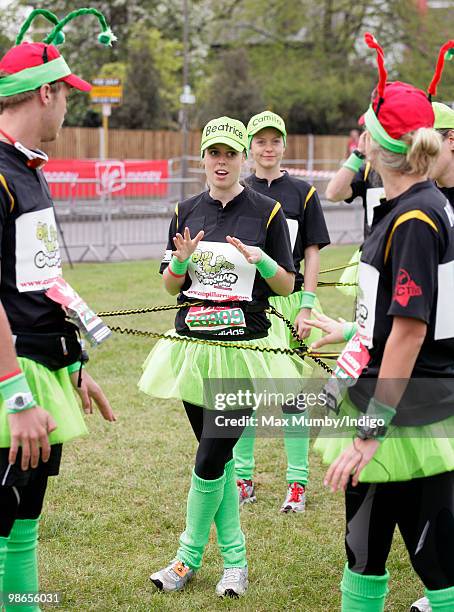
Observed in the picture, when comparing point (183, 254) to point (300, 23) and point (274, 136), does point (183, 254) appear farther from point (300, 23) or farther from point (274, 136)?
point (300, 23)

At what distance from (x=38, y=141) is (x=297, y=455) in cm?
311

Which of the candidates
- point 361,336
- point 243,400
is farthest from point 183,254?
point 361,336

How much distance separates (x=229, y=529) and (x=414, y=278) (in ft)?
7.07

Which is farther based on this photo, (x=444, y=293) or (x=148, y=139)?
(x=148, y=139)

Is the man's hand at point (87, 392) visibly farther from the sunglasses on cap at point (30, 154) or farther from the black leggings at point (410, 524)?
the black leggings at point (410, 524)

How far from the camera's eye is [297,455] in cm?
568

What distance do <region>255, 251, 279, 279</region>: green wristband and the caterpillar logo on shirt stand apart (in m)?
1.42

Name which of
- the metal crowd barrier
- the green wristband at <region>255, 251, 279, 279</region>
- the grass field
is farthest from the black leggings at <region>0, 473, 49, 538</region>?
the metal crowd barrier

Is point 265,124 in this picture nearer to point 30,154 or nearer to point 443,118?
point 443,118

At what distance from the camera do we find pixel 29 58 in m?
3.21

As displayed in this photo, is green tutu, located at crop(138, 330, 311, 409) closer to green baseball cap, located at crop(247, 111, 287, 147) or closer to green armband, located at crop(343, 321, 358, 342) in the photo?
green armband, located at crop(343, 321, 358, 342)

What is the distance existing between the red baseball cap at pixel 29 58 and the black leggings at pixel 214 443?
1760mm

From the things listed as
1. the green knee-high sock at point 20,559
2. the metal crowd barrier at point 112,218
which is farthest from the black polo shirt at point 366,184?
the metal crowd barrier at point 112,218

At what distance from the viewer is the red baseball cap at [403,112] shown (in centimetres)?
287
